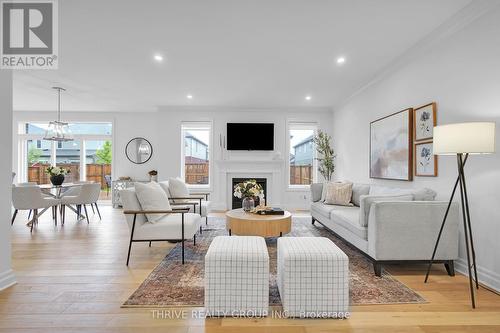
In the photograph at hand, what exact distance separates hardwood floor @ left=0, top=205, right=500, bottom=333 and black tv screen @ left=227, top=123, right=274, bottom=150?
3841 millimetres

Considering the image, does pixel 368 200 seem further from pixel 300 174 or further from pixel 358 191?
pixel 300 174

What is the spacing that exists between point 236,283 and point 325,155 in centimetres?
510

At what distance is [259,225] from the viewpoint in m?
3.39

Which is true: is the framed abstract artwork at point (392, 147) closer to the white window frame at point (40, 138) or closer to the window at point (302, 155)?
the window at point (302, 155)

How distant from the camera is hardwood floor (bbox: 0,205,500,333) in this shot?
5.88ft

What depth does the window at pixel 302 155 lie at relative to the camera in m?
6.89

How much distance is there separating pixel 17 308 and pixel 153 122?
5940 mm

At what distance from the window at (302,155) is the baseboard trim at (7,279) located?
18.2 feet

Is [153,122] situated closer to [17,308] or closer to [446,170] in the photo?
[17,308]

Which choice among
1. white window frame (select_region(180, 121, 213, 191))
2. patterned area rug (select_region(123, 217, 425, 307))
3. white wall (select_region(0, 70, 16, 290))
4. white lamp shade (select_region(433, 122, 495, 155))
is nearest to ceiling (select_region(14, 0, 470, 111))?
white wall (select_region(0, 70, 16, 290))

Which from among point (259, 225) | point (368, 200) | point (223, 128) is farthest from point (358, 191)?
point (223, 128)

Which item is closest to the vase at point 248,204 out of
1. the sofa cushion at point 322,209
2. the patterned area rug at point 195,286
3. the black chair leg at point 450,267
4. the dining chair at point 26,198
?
the patterned area rug at point 195,286

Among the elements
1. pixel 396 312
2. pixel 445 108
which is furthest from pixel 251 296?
pixel 445 108

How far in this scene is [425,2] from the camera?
2.50 m
